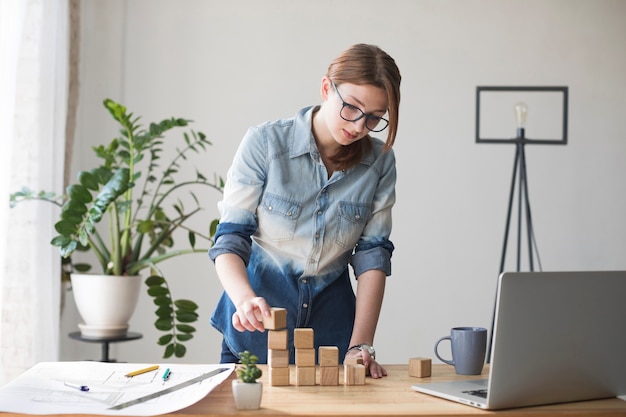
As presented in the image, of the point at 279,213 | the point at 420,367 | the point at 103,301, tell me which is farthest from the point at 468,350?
the point at 103,301

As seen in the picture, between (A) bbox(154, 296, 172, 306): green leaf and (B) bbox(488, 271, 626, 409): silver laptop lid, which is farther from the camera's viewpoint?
(A) bbox(154, 296, 172, 306): green leaf

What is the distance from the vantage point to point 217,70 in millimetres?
4250

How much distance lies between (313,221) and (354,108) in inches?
12.5

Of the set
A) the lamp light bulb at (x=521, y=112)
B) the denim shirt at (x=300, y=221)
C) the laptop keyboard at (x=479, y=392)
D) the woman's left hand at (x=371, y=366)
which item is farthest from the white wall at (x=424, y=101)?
the laptop keyboard at (x=479, y=392)

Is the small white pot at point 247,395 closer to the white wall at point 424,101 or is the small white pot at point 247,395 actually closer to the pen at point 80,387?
the pen at point 80,387

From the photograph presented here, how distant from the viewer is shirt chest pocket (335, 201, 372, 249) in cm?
194

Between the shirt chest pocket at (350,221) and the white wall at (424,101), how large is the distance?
2.34 m

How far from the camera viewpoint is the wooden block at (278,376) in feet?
4.89

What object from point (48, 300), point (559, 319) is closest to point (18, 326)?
point (48, 300)

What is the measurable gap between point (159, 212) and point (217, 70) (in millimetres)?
1125

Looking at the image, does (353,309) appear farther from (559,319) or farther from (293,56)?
(293,56)

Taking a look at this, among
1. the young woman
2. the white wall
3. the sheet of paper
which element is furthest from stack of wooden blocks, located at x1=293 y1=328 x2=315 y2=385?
the white wall

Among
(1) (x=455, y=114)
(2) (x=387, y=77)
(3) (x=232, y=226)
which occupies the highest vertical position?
(1) (x=455, y=114)

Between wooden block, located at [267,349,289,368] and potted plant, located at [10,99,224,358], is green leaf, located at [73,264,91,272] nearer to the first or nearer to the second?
potted plant, located at [10,99,224,358]
